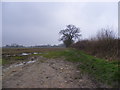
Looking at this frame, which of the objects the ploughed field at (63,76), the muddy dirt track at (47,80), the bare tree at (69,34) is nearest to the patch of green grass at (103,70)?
the ploughed field at (63,76)

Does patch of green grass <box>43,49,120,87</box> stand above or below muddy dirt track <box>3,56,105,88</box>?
above

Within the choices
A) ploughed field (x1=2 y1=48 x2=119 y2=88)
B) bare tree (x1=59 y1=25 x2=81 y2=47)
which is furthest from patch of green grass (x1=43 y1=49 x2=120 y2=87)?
bare tree (x1=59 y1=25 x2=81 y2=47)

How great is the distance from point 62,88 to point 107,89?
152 centimetres

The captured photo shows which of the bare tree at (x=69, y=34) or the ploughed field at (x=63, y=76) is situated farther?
the bare tree at (x=69, y=34)

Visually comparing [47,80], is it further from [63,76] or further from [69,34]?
[69,34]

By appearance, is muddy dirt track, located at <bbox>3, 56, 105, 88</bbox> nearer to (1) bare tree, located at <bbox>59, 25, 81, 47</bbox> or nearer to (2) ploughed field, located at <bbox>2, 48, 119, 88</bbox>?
(2) ploughed field, located at <bbox>2, 48, 119, 88</bbox>

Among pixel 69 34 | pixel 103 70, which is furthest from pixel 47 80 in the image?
pixel 69 34

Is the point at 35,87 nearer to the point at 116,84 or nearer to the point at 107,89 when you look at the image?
the point at 107,89

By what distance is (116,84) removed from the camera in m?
3.87

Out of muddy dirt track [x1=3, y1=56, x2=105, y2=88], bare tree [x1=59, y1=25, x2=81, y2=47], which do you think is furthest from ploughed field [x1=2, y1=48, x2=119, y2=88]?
bare tree [x1=59, y1=25, x2=81, y2=47]

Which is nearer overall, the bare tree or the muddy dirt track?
the muddy dirt track

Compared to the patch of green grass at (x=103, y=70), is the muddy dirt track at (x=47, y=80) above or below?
below

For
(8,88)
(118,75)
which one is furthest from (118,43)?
(8,88)

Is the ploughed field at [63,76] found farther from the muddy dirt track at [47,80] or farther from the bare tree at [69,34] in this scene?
the bare tree at [69,34]
